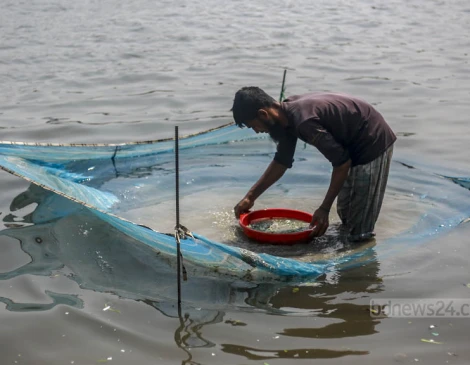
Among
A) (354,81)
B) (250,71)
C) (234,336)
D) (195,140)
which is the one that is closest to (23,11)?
(250,71)

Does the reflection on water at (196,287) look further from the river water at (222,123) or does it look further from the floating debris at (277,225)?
the floating debris at (277,225)

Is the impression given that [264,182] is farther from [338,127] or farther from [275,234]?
[338,127]

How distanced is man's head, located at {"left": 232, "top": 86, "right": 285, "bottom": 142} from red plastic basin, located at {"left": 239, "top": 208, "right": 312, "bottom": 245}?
81cm

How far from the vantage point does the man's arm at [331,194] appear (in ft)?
14.5

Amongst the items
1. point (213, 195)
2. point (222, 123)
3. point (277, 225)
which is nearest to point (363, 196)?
point (277, 225)

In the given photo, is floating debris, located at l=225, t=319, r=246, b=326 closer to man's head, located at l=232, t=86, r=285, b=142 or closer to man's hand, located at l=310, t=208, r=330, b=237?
man's hand, located at l=310, t=208, r=330, b=237

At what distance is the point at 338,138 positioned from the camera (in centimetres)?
451

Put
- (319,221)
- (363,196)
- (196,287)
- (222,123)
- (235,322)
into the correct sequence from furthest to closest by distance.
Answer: (222,123), (363,196), (319,221), (196,287), (235,322)

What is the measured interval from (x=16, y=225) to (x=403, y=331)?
10.1 feet

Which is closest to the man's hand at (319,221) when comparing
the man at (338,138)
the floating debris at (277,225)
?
the man at (338,138)

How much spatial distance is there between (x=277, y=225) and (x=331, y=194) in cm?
96

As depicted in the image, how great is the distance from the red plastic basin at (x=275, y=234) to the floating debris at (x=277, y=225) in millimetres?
26

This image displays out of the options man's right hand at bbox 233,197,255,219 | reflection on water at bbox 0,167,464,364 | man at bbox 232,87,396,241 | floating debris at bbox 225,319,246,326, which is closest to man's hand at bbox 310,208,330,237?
man at bbox 232,87,396,241

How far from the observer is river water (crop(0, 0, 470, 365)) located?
12.4 feet
